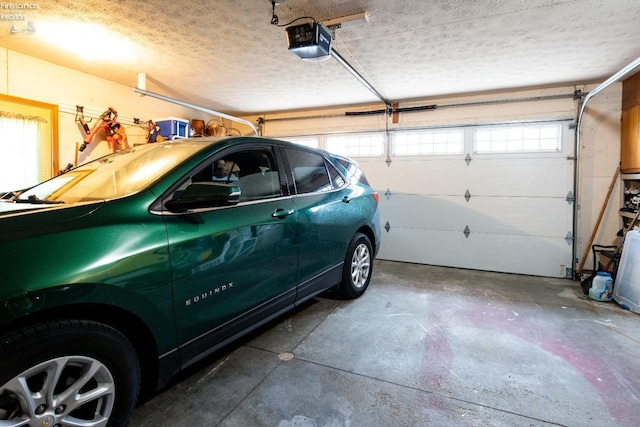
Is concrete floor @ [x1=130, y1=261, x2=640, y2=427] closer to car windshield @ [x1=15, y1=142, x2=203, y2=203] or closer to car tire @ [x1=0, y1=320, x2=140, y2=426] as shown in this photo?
car tire @ [x1=0, y1=320, x2=140, y2=426]

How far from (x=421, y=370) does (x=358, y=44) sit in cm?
294

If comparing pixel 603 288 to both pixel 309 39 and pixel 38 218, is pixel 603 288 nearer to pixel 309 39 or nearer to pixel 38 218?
pixel 309 39

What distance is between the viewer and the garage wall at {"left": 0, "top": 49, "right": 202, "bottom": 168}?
350 centimetres

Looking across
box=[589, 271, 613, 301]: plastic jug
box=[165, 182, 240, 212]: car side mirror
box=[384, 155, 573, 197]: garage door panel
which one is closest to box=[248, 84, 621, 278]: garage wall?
box=[384, 155, 573, 197]: garage door panel

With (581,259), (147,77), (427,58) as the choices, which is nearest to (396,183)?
(427,58)

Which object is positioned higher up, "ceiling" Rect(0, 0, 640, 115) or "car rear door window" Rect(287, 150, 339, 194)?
"ceiling" Rect(0, 0, 640, 115)

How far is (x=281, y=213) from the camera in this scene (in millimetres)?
2203

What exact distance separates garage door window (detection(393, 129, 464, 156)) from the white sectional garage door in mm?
17

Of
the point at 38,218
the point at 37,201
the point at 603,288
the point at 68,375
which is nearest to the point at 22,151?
the point at 37,201

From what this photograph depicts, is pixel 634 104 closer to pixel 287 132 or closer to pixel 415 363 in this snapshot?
pixel 415 363

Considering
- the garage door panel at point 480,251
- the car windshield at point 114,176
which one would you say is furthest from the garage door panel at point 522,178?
the car windshield at point 114,176

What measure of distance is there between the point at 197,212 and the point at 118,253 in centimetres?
43

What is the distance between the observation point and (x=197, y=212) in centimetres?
167

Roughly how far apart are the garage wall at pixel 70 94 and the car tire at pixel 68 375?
3734 mm
